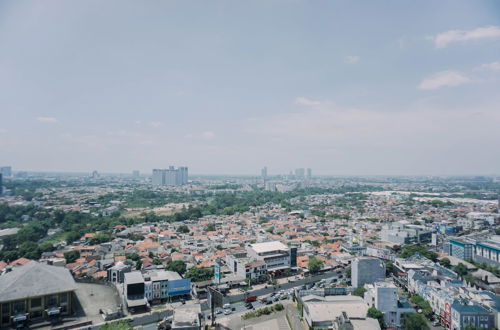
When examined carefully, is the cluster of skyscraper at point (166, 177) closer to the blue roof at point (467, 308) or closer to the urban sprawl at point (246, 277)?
the urban sprawl at point (246, 277)

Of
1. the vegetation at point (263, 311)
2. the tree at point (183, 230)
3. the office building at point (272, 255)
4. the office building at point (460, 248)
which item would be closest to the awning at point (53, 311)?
the vegetation at point (263, 311)

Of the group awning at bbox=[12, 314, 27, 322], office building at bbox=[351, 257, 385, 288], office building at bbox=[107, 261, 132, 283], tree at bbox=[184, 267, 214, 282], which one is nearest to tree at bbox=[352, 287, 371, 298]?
office building at bbox=[351, 257, 385, 288]

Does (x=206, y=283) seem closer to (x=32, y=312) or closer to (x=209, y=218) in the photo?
(x=32, y=312)

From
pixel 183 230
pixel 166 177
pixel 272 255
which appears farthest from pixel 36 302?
pixel 166 177

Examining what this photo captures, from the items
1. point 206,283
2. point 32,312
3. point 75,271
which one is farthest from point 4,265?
point 206,283

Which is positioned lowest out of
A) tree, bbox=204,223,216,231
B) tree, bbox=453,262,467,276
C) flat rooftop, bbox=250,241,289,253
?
tree, bbox=204,223,216,231

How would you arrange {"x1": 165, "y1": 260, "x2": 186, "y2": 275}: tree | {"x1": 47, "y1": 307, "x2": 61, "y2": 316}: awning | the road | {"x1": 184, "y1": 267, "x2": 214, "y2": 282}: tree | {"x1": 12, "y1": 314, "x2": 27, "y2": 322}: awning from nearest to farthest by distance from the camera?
1. {"x1": 12, "y1": 314, "x2": 27, "y2": 322}: awning
2. {"x1": 47, "y1": 307, "x2": 61, "y2": 316}: awning
3. the road
4. {"x1": 184, "y1": 267, "x2": 214, "y2": 282}: tree
5. {"x1": 165, "y1": 260, "x2": 186, "y2": 275}: tree

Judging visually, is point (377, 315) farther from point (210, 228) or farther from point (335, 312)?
point (210, 228)

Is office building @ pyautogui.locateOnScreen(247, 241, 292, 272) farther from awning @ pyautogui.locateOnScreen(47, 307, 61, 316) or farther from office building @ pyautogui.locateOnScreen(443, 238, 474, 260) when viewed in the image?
office building @ pyautogui.locateOnScreen(443, 238, 474, 260)
